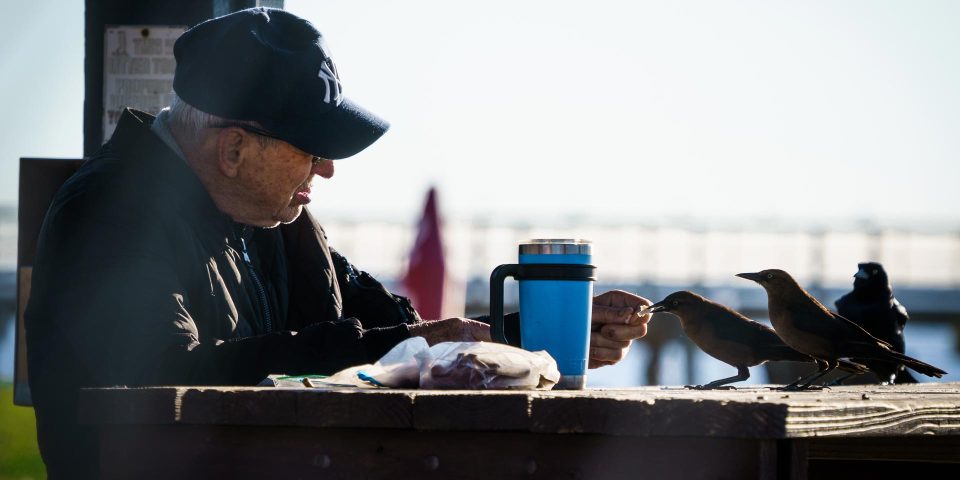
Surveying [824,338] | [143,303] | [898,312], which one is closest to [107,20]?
[143,303]

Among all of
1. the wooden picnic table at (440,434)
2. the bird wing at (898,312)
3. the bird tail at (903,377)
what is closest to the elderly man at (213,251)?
the wooden picnic table at (440,434)

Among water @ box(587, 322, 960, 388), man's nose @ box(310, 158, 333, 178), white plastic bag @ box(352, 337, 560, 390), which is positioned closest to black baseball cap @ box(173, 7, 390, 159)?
man's nose @ box(310, 158, 333, 178)

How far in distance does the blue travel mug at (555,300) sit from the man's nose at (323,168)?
83 cm

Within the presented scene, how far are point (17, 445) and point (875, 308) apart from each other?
317 inches

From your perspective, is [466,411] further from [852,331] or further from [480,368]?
[852,331]

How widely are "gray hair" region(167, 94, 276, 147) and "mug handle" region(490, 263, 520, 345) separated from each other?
0.84m

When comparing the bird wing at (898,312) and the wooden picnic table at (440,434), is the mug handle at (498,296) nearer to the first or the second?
the wooden picnic table at (440,434)

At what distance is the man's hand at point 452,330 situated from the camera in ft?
7.26

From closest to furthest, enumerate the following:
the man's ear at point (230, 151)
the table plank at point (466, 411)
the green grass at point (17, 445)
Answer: the table plank at point (466, 411)
the man's ear at point (230, 151)
the green grass at point (17, 445)

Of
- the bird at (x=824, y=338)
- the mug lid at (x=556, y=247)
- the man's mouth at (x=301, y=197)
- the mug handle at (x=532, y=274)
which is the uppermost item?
the man's mouth at (x=301, y=197)

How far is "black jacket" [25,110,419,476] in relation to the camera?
6.80 ft

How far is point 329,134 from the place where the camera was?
8.65ft

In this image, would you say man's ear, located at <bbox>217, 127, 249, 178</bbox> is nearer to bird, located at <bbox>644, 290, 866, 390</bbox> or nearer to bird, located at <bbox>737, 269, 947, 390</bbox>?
bird, located at <bbox>644, 290, 866, 390</bbox>

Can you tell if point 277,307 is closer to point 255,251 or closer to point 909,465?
point 255,251
